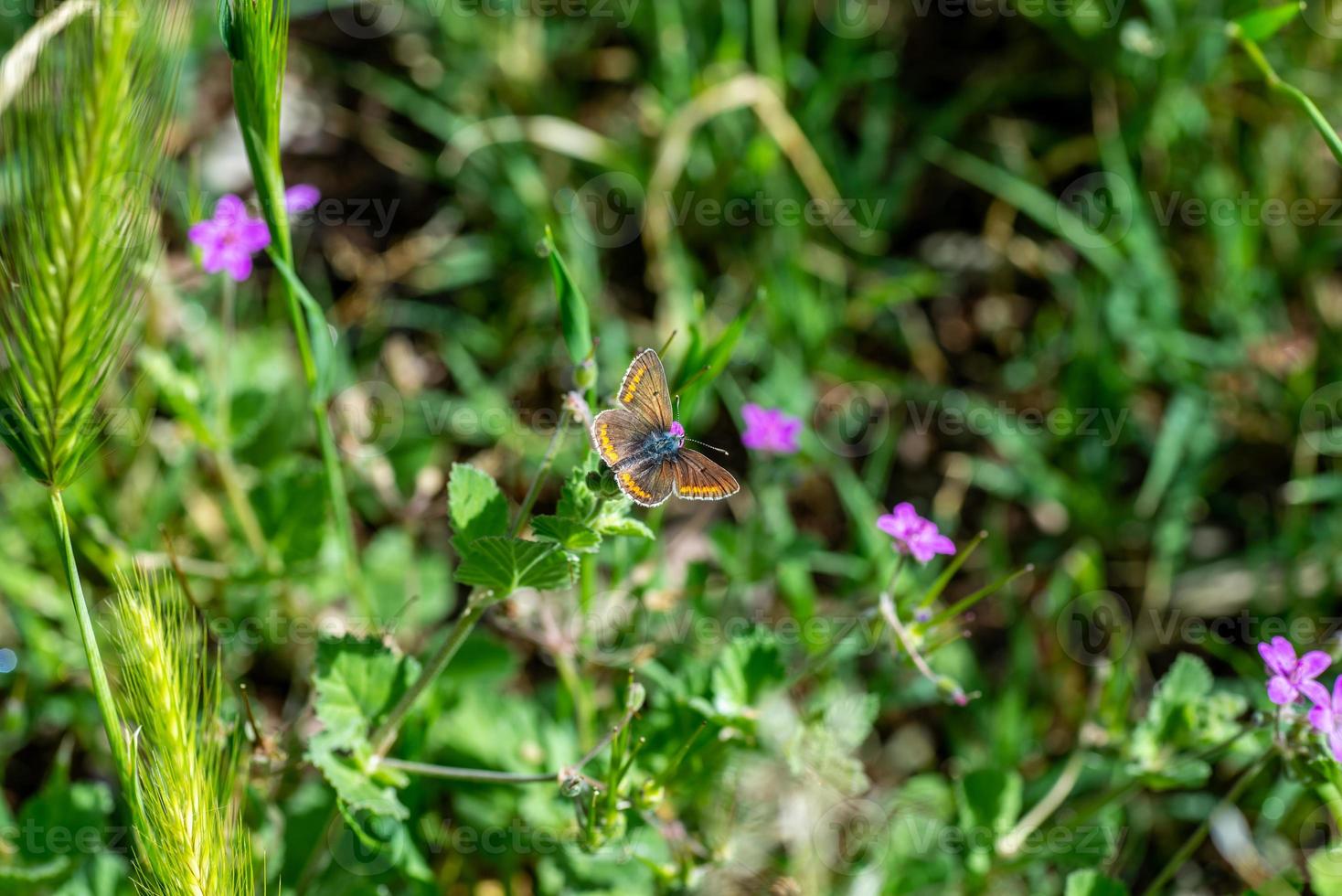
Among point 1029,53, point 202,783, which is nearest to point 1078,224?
point 1029,53

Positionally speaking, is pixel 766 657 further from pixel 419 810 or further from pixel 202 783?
pixel 202 783

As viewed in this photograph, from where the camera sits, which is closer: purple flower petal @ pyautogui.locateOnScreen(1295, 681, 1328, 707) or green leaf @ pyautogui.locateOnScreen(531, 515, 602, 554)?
green leaf @ pyautogui.locateOnScreen(531, 515, 602, 554)

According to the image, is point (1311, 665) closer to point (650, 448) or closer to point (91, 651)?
point (650, 448)
